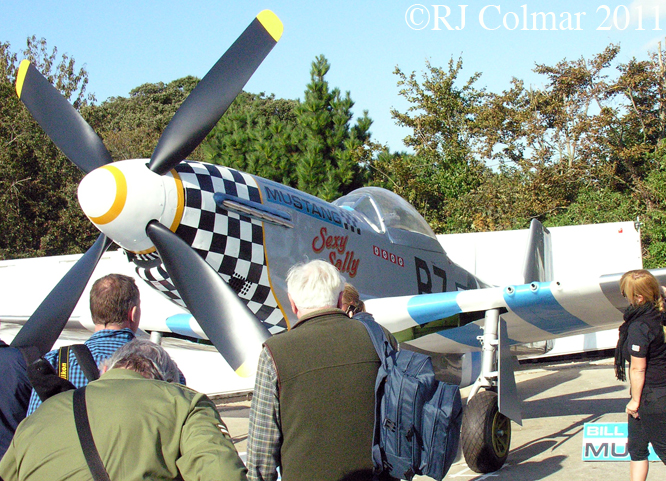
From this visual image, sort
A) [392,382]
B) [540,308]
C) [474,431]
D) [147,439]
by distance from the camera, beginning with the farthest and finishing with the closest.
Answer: [540,308] → [474,431] → [392,382] → [147,439]

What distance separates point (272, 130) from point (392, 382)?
53.6 ft

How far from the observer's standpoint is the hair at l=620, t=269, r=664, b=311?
3223 mm

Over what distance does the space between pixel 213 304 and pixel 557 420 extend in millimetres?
4277

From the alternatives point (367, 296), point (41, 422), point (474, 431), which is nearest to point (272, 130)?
point (367, 296)

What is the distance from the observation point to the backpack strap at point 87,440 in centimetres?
128

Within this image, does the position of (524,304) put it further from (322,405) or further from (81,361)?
(81,361)

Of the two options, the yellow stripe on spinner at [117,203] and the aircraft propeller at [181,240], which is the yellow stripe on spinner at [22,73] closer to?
the aircraft propeller at [181,240]

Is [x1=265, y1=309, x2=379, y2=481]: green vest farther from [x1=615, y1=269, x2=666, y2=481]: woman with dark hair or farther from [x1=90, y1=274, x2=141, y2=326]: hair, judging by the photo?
[x1=615, y1=269, x2=666, y2=481]: woman with dark hair

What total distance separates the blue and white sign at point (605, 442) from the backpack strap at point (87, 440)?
3853mm

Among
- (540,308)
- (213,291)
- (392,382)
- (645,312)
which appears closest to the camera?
(392,382)

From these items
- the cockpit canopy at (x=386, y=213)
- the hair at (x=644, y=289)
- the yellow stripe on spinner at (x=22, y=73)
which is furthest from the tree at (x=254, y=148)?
the hair at (x=644, y=289)

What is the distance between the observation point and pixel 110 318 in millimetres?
2404

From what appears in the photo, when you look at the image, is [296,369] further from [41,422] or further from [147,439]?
[41,422]

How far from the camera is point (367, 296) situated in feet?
18.2
